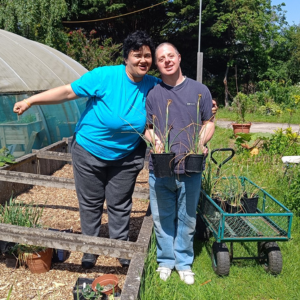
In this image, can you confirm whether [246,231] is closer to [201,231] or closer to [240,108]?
[201,231]

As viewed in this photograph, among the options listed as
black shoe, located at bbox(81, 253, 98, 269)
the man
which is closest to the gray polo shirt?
the man

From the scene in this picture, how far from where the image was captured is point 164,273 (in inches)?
109

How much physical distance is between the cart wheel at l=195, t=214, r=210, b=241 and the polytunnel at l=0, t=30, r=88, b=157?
11.7ft

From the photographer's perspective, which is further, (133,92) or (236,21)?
(236,21)

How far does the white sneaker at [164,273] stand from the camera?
275 centimetres

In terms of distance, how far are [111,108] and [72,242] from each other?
1066 mm

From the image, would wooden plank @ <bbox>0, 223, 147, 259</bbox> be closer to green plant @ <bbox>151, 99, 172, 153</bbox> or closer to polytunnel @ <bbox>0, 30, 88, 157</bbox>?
green plant @ <bbox>151, 99, 172, 153</bbox>

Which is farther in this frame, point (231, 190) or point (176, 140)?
point (231, 190)

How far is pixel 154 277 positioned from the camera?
2641 mm

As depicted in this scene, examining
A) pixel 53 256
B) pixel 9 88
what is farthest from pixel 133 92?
pixel 9 88

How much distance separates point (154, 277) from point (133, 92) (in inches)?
55.2

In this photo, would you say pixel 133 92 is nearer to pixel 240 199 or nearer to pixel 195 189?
pixel 195 189

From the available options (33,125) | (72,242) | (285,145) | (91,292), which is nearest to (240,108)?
(285,145)

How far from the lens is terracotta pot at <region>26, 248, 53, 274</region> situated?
9.41 feet
